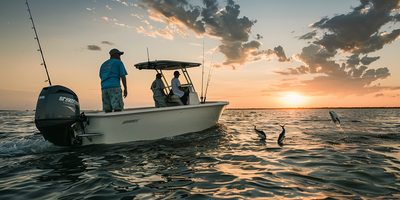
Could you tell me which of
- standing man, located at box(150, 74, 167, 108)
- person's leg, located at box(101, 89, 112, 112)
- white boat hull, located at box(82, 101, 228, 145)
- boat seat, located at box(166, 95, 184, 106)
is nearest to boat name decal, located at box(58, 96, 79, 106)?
white boat hull, located at box(82, 101, 228, 145)

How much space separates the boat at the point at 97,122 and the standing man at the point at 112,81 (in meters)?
0.39

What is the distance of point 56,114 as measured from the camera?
161 inches

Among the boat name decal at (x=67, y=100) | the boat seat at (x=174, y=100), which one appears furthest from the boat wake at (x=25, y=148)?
the boat seat at (x=174, y=100)

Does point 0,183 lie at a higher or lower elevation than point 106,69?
lower

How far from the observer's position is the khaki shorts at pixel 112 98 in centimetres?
494

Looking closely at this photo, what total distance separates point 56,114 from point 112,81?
133 cm

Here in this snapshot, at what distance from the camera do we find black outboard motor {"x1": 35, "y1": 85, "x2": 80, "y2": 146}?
4.06 m

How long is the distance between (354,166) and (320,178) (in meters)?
0.99

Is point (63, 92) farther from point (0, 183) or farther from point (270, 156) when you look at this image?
point (270, 156)

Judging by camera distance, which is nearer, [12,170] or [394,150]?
[12,170]

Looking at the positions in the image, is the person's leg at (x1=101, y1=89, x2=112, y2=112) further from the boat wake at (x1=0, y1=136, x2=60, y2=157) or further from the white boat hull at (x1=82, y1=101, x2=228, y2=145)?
the boat wake at (x1=0, y1=136, x2=60, y2=157)

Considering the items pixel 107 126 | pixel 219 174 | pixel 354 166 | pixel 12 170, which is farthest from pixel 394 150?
pixel 12 170

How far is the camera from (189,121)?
259 inches

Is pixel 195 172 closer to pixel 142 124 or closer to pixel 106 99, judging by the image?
pixel 142 124
